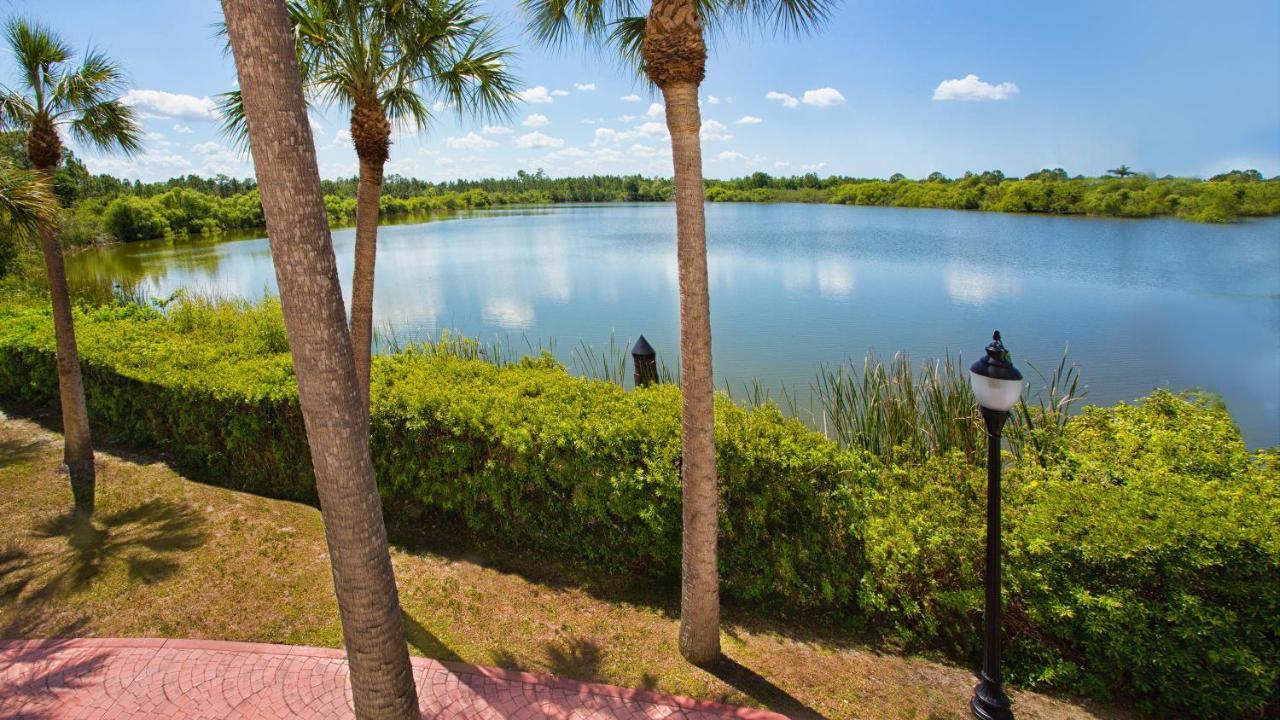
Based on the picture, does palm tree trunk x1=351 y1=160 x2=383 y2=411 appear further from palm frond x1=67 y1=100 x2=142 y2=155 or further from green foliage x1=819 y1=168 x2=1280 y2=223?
green foliage x1=819 y1=168 x2=1280 y2=223

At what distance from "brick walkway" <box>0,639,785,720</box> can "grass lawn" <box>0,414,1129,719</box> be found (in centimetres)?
18

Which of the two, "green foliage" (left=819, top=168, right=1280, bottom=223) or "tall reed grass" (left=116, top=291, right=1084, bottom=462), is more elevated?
"green foliage" (left=819, top=168, right=1280, bottom=223)

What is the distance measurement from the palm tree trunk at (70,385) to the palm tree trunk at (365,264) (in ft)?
13.6

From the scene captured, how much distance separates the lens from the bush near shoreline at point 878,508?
383 centimetres

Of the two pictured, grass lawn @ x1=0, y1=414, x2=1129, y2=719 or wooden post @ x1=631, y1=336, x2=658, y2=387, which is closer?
grass lawn @ x1=0, y1=414, x2=1129, y2=719

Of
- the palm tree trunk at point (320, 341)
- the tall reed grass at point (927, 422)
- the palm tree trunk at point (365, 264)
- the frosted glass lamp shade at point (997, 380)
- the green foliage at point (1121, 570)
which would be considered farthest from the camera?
the tall reed grass at point (927, 422)

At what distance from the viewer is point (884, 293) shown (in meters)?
19.0

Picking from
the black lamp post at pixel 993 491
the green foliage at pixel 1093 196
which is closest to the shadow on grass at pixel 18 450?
the black lamp post at pixel 993 491

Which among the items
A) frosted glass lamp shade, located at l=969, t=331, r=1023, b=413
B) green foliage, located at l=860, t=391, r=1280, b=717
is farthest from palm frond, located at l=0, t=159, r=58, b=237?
frosted glass lamp shade, located at l=969, t=331, r=1023, b=413

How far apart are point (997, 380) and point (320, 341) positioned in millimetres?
3444

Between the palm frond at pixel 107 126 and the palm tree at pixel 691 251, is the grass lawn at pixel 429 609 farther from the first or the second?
the palm frond at pixel 107 126

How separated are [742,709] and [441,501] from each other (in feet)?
11.1

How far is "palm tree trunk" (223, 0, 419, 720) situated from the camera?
8.69ft

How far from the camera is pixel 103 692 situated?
13.8 feet
